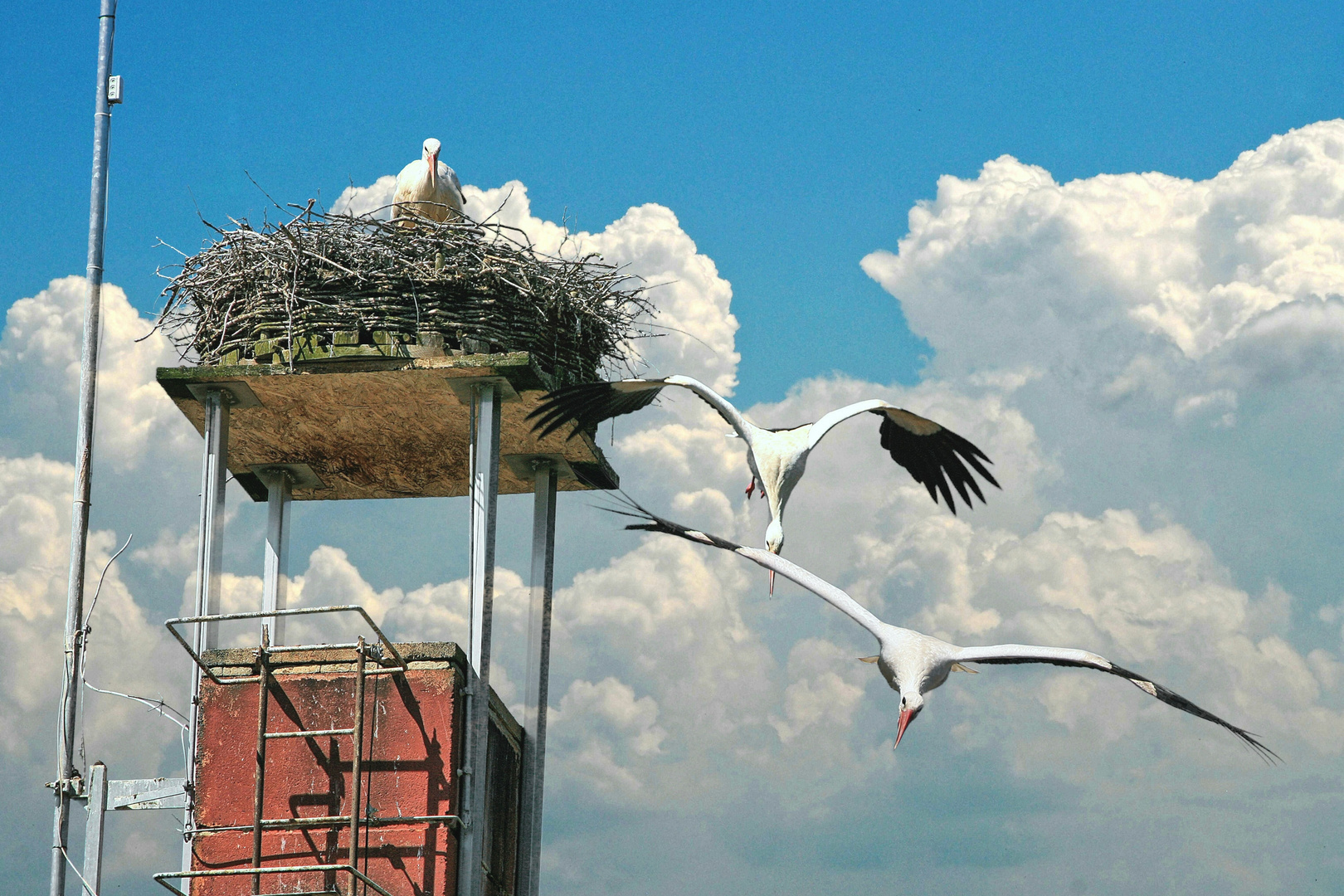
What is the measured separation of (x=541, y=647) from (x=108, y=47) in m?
5.74

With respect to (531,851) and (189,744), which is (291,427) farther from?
(531,851)

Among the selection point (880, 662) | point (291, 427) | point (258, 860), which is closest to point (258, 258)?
point (291, 427)

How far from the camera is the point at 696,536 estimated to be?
12.6 meters

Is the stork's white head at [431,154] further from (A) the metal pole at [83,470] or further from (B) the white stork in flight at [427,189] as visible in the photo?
(A) the metal pole at [83,470]

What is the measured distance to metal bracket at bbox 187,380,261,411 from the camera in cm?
1516

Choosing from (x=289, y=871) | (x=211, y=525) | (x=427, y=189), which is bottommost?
(x=289, y=871)

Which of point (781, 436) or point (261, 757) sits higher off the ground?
point (781, 436)

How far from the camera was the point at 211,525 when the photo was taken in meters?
15.0

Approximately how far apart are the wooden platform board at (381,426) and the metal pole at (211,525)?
208mm

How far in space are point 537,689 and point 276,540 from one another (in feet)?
8.68

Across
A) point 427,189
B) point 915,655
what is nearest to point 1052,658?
point 915,655

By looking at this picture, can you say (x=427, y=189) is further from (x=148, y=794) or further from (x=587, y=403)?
(x=148, y=794)

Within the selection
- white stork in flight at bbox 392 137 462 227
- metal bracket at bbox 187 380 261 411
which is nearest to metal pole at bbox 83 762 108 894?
metal bracket at bbox 187 380 261 411

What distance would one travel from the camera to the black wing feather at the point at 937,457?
15.6 meters
